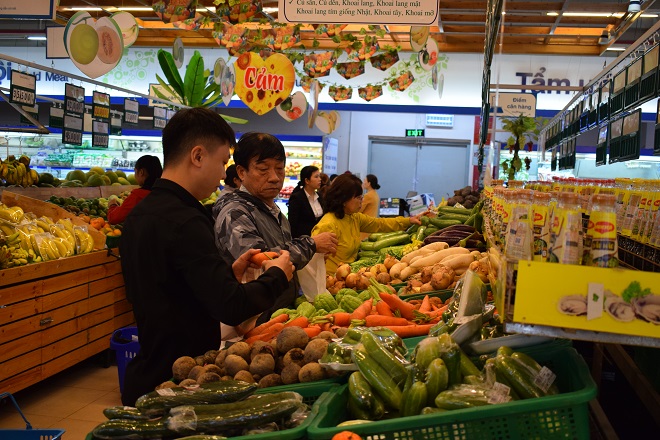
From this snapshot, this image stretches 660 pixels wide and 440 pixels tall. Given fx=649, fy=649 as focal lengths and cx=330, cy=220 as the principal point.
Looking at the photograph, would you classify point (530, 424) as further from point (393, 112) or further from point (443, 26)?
point (393, 112)

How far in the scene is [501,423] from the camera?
1.77 metres

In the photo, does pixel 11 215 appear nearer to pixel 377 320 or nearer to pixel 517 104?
pixel 377 320

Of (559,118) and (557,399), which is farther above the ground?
(559,118)

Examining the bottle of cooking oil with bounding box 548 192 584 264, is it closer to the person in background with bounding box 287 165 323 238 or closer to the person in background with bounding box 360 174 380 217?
the person in background with bounding box 287 165 323 238

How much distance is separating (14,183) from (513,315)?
696 centimetres

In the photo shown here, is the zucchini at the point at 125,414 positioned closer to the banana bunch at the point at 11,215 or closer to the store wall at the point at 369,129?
the banana bunch at the point at 11,215

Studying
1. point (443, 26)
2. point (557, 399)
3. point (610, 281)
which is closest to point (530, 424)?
point (557, 399)

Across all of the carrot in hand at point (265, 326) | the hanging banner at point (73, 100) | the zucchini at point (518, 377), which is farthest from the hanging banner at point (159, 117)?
the zucchini at point (518, 377)

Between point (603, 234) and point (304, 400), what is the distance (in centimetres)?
114

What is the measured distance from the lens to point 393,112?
589 inches

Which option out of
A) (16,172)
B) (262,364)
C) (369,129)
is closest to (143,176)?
(16,172)

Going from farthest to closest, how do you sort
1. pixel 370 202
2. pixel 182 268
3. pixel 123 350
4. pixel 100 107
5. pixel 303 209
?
pixel 370 202
pixel 100 107
pixel 303 209
pixel 123 350
pixel 182 268

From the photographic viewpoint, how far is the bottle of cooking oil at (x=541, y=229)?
1.77 metres

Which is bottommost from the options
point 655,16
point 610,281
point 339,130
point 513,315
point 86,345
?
point 86,345
